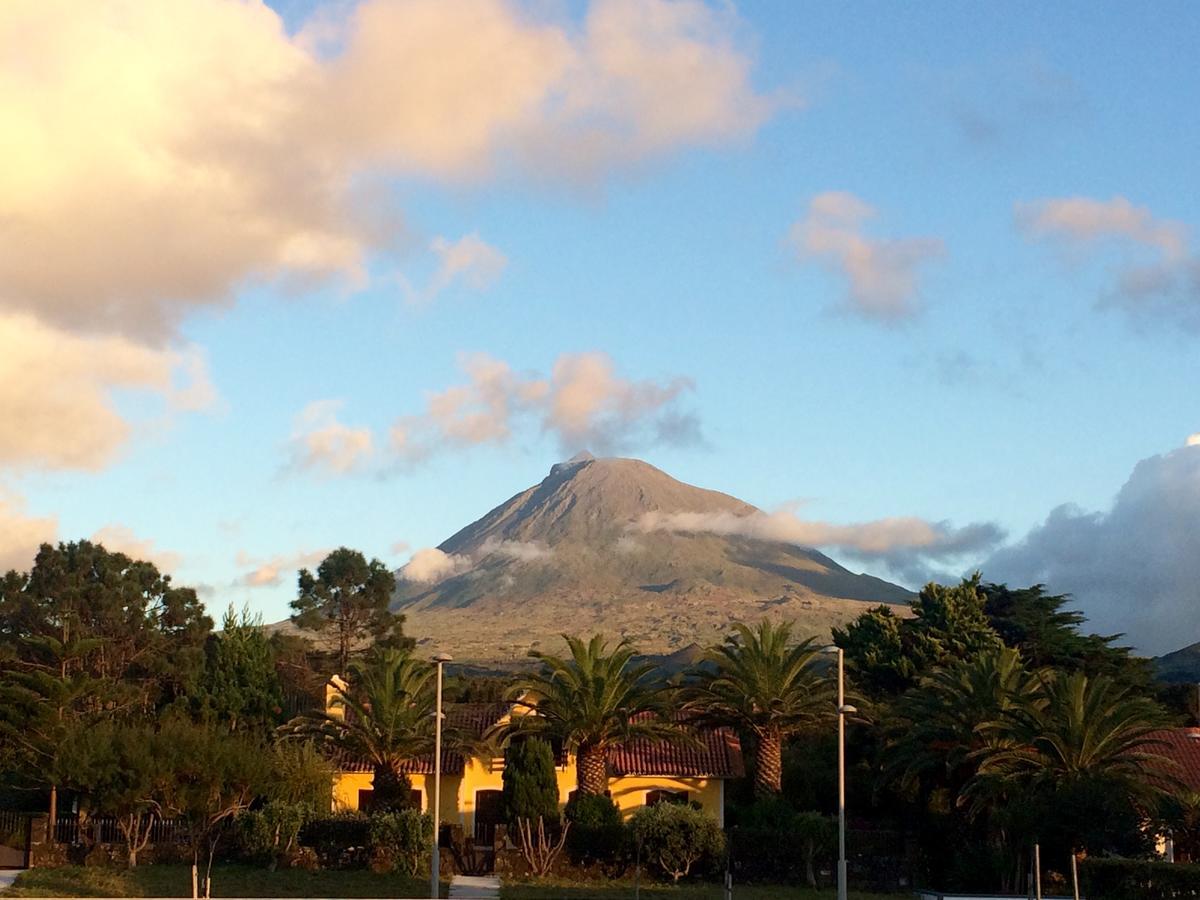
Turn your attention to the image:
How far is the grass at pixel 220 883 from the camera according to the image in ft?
131

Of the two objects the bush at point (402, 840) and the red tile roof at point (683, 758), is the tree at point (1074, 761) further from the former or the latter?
the bush at point (402, 840)

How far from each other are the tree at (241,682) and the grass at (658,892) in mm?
19587

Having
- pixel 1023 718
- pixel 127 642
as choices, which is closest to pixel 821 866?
pixel 1023 718

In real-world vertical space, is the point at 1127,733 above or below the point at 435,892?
above

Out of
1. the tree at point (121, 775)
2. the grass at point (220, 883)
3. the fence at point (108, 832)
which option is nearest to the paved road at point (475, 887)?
the grass at point (220, 883)

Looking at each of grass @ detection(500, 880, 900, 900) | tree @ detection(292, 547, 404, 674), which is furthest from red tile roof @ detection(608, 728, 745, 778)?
tree @ detection(292, 547, 404, 674)

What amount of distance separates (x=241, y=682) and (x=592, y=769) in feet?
58.1

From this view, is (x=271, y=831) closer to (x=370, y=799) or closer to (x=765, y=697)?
(x=370, y=799)

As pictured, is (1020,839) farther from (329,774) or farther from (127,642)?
(127,642)

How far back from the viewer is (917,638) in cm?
7125

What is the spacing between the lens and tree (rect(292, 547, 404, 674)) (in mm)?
84062

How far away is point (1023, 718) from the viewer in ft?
154

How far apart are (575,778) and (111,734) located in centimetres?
1636

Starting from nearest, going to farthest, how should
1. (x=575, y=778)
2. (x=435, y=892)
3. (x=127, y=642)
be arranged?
1. (x=435, y=892)
2. (x=575, y=778)
3. (x=127, y=642)
